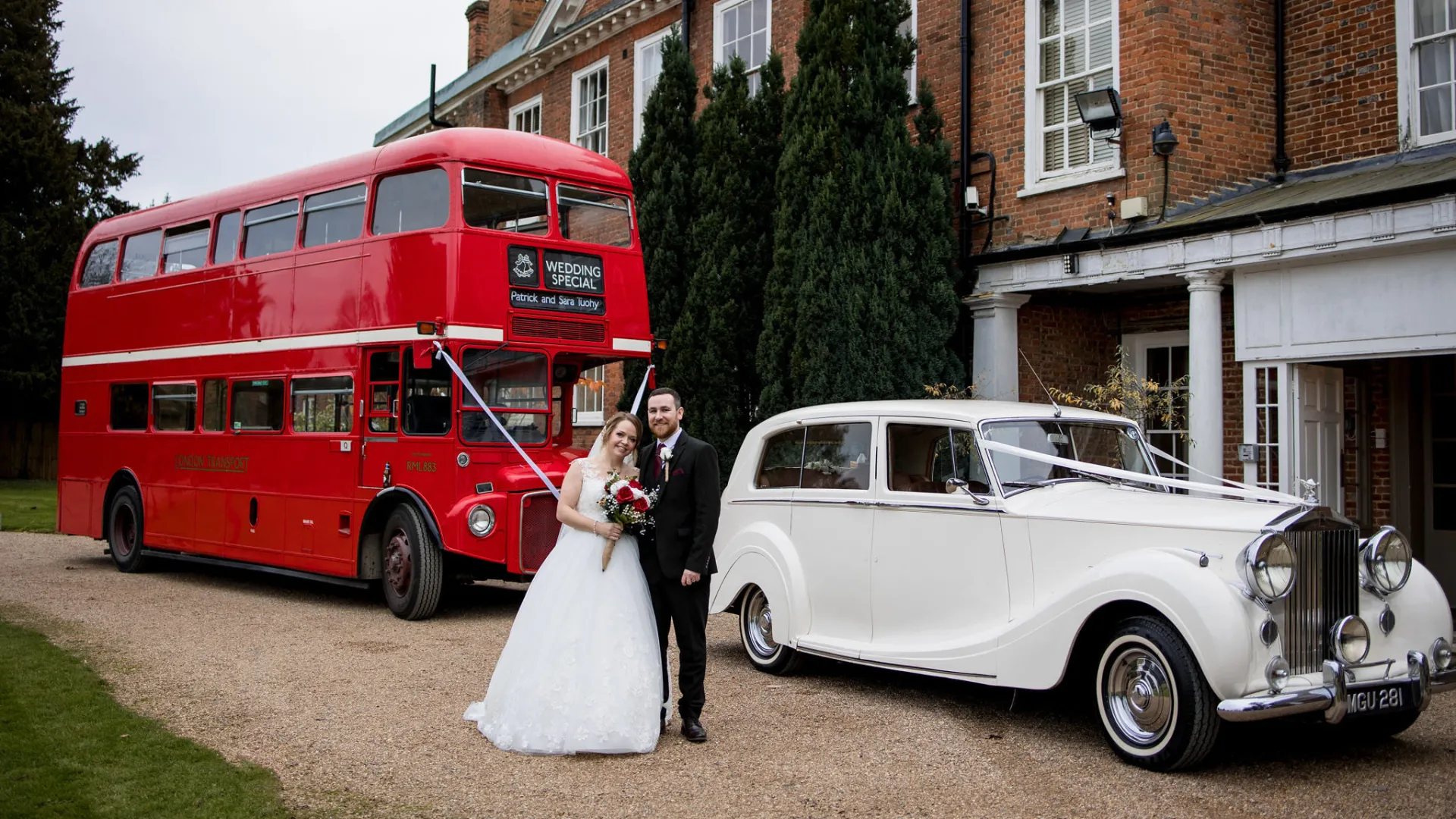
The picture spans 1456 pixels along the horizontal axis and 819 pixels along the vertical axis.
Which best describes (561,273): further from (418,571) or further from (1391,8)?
(1391,8)

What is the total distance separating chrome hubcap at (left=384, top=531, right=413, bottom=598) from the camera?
10719 mm

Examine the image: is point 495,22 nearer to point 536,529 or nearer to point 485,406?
point 485,406

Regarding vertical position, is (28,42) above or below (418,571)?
above

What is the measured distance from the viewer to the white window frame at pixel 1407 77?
10.9 m

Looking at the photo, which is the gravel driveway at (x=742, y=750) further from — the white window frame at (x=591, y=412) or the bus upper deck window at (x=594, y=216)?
the white window frame at (x=591, y=412)

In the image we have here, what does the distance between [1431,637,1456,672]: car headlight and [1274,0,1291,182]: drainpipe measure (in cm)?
725

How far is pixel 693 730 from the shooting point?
6.29 metres

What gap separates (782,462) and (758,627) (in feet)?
3.70

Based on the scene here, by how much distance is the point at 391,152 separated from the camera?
438 inches

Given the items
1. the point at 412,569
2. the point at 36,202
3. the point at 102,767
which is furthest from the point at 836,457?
the point at 36,202

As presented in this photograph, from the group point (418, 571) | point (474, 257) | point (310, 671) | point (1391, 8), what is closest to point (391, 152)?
point (474, 257)

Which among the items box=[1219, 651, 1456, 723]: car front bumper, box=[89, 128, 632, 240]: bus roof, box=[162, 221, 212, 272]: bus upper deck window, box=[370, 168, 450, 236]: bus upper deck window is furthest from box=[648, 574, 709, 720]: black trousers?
box=[162, 221, 212, 272]: bus upper deck window

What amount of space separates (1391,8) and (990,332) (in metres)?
4.69

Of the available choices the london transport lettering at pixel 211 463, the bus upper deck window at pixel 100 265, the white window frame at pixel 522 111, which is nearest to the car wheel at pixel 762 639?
the london transport lettering at pixel 211 463
